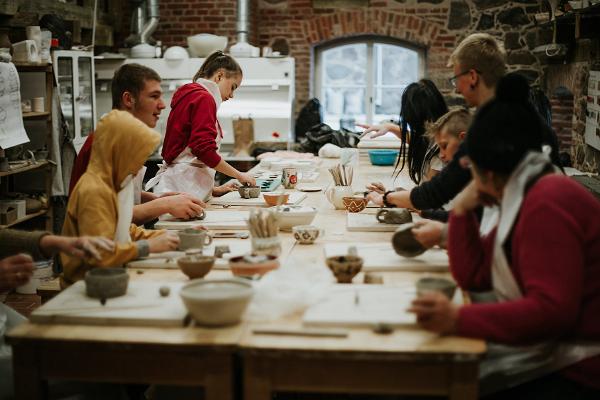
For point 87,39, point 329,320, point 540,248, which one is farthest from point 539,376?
point 87,39

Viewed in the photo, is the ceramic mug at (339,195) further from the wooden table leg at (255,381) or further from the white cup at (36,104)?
the white cup at (36,104)

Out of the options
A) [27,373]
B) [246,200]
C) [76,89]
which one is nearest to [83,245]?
[27,373]

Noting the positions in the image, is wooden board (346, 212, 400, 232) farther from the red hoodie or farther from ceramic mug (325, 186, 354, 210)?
the red hoodie

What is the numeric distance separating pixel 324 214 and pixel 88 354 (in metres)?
1.91

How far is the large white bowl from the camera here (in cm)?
838

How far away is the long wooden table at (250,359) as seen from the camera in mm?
1888

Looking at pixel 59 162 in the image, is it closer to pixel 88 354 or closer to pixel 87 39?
pixel 87 39

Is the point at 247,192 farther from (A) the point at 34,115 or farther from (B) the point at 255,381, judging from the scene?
(A) the point at 34,115

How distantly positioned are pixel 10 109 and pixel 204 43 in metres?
3.21

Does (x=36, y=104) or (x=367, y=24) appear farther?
(x=367, y=24)

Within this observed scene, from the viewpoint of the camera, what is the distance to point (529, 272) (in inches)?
76.7

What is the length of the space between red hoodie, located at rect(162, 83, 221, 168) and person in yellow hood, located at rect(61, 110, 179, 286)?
5.34ft

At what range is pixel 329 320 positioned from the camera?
6.65 feet

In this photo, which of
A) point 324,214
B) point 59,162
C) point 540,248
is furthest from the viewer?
point 59,162
